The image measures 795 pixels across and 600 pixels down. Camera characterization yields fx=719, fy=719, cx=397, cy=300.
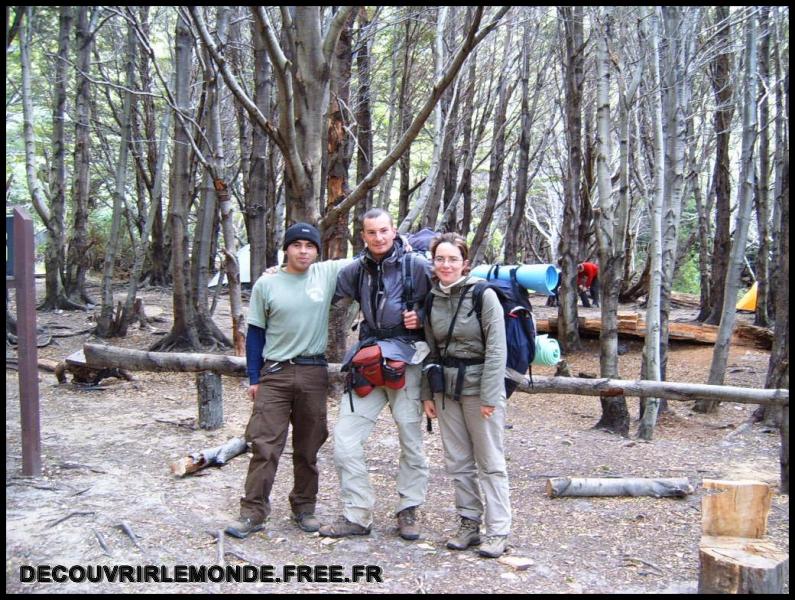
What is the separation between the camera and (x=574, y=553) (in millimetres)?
4422

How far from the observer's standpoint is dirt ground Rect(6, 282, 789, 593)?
400 cm

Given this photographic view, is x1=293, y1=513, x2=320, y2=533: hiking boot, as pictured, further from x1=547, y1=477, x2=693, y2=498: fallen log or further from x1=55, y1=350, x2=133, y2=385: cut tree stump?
x1=55, y1=350, x2=133, y2=385: cut tree stump

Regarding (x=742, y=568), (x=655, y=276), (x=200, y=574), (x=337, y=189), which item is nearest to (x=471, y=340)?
(x=742, y=568)

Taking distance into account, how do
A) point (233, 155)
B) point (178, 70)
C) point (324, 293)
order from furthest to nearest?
point (233, 155)
point (178, 70)
point (324, 293)

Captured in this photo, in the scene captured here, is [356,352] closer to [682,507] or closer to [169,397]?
[682,507]

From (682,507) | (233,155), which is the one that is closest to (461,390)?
(682,507)

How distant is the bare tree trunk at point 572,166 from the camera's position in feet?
36.2

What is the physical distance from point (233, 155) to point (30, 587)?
66.9ft

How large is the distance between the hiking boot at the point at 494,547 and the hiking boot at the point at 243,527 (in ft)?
4.53

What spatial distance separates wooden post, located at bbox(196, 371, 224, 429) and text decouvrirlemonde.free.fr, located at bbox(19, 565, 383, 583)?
Result: 3.14 m

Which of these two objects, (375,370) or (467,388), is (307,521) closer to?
(375,370)

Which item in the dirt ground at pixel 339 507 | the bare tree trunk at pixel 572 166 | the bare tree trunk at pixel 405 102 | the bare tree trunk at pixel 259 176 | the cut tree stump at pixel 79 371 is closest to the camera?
the dirt ground at pixel 339 507

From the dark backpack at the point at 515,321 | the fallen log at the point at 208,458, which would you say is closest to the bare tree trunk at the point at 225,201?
the fallen log at the point at 208,458

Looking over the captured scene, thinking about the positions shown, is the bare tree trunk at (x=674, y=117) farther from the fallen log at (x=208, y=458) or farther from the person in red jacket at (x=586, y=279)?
the person in red jacket at (x=586, y=279)
